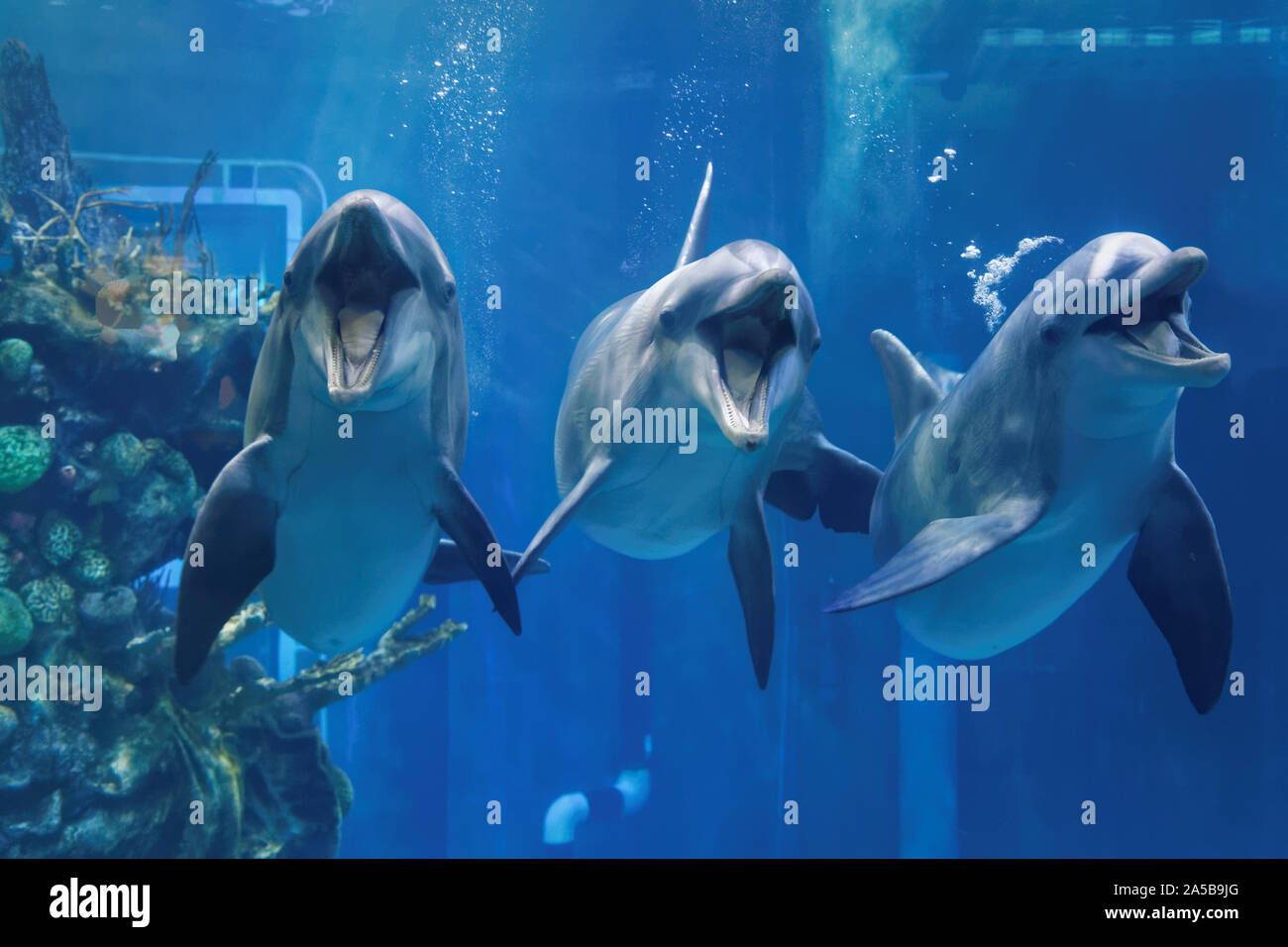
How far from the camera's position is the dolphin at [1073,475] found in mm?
3914

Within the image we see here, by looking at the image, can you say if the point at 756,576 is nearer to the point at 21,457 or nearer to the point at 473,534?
the point at 473,534

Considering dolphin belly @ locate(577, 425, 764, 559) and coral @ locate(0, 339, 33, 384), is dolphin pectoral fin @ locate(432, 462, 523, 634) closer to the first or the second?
dolphin belly @ locate(577, 425, 764, 559)

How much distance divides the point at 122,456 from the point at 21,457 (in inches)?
27.8

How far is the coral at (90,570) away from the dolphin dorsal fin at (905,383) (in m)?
6.76

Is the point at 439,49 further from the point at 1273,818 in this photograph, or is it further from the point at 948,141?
the point at 1273,818

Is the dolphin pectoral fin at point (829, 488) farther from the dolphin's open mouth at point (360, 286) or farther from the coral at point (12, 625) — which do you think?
the coral at point (12, 625)

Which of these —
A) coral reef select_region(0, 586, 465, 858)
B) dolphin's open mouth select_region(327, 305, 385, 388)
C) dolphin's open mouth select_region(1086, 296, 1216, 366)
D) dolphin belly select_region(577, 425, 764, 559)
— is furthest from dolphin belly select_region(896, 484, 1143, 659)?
coral reef select_region(0, 586, 465, 858)

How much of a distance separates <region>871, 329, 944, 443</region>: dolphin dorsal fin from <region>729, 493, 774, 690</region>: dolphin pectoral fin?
69.6 inches

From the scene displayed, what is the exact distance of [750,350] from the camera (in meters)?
4.09
